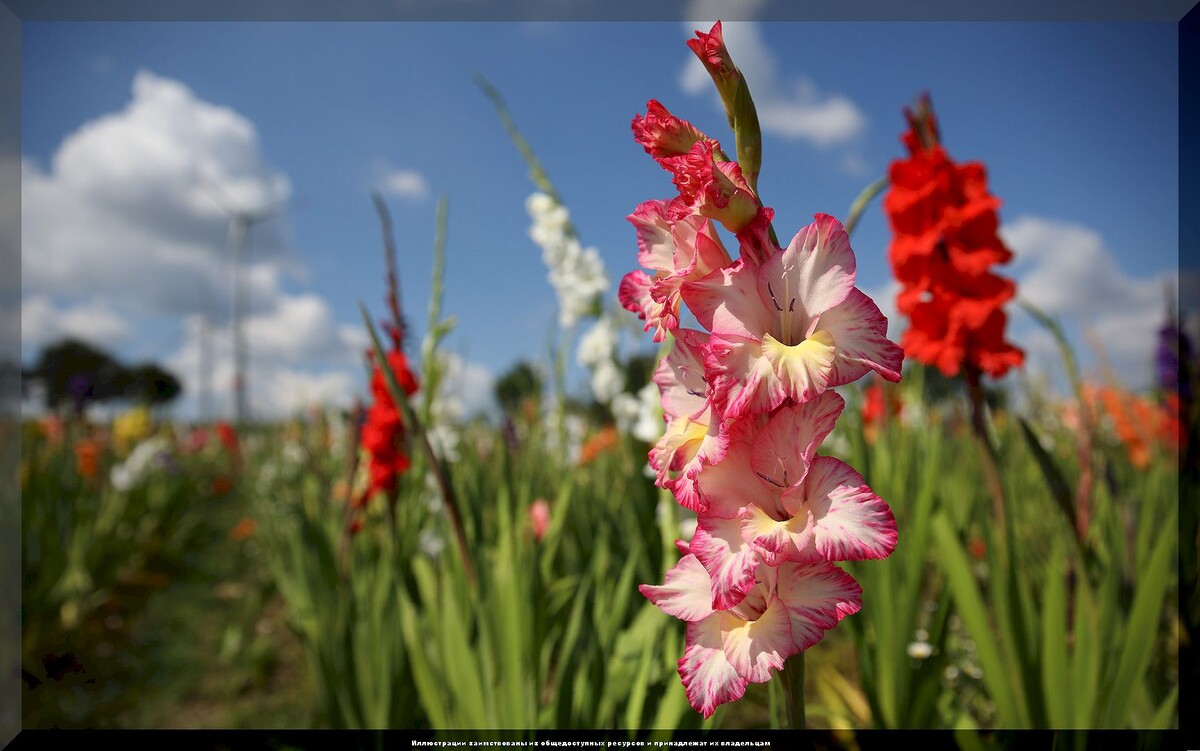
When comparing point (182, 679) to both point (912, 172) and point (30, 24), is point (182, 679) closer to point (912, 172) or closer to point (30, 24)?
point (30, 24)

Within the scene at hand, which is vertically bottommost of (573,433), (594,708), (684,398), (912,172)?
(594,708)

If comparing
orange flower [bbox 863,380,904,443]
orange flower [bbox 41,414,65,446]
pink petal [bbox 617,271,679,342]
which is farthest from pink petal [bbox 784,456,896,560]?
orange flower [bbox 41,414,65,446]

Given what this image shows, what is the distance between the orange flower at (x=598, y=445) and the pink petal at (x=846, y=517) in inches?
66.1

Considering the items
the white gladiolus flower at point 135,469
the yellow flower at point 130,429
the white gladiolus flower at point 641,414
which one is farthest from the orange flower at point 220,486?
the white gladiolus flower at point 641,414

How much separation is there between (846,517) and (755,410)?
0.07 metres

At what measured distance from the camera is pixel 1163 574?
81 centimetres

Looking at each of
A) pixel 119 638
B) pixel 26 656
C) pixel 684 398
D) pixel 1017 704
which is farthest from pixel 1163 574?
pixel 119 638

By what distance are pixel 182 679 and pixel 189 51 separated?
1.65 m

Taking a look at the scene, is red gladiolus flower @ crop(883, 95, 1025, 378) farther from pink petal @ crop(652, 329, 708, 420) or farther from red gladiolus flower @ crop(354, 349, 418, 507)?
red gladiolus flower @ crop(354, 349, 418, 507)

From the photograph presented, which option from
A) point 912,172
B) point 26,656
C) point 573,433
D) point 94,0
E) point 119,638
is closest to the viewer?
point 912,172

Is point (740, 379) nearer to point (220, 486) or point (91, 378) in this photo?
point (220, 486)

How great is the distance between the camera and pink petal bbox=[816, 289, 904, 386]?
0.33 metres

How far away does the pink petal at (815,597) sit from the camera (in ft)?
1.14

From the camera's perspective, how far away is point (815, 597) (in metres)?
0.35
